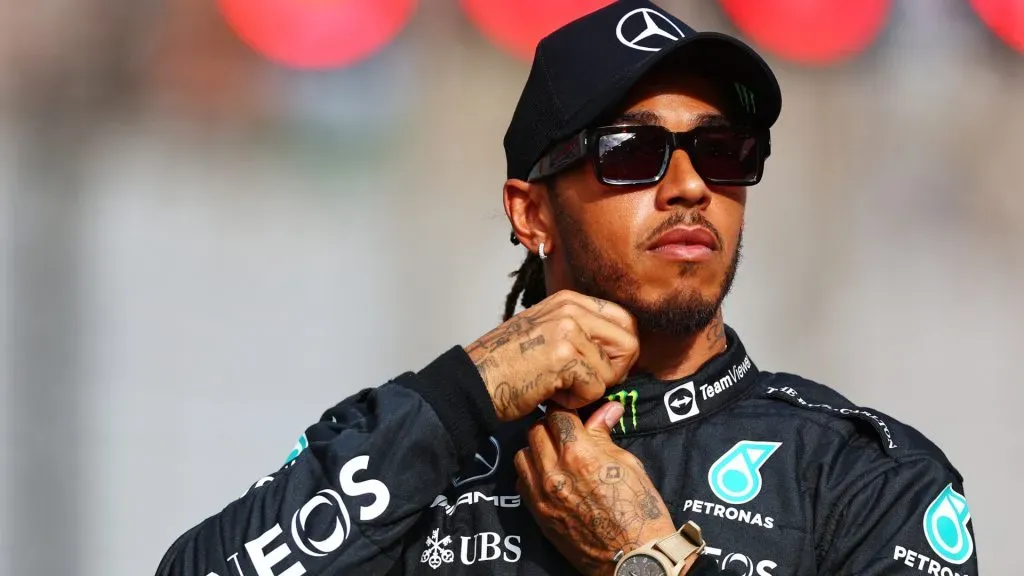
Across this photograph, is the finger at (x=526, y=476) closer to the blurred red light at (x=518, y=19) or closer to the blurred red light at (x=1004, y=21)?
the blurred red light at (x=518, y=19)

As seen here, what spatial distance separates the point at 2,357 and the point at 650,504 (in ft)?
9.17

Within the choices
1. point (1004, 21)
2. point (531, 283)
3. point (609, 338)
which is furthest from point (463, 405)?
point (1004, 21)

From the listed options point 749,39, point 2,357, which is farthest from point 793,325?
point 2,357

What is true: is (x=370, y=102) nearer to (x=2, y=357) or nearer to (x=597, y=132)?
(x=2, y=357)

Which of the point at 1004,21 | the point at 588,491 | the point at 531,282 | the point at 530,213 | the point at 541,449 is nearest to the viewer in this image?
the point at 588,491

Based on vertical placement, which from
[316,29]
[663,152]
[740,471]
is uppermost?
[316,29]

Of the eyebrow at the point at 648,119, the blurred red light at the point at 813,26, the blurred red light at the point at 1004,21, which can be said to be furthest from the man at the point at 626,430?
the blurred red light at the point at 1004,21

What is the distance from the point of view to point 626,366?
2033 mm

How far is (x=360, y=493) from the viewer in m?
1.94

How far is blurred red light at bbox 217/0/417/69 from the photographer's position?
4.09 metres

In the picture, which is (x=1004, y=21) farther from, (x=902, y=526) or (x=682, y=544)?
(x=682, y=544)

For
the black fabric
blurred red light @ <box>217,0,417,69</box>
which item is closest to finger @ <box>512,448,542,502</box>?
the black fabric

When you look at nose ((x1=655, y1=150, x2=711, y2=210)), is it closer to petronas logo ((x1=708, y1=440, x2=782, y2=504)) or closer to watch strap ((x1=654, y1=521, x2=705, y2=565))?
petronas logo ((x1=708, y1=440, x2=782, y2=504))

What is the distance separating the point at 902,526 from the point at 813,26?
266 cm
